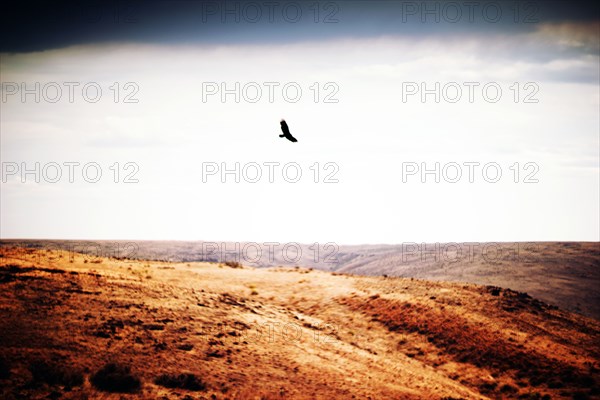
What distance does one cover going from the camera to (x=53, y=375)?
12.1m

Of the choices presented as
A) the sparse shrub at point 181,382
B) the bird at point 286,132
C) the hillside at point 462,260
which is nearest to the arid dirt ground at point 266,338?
the sparse shrub at point 181,382

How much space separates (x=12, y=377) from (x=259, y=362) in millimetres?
7701

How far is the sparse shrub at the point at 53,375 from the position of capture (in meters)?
12.0

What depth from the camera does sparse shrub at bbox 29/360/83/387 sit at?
12029mm

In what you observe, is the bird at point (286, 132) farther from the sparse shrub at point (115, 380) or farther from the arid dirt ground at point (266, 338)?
the sparse shrub at point (115, 380)

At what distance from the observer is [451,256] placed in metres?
100

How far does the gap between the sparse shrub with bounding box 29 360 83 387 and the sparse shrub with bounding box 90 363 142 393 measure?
0.47m

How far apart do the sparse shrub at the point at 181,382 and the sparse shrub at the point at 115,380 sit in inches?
27.3

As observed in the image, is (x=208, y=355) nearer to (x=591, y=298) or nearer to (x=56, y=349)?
(x=56, y=349)

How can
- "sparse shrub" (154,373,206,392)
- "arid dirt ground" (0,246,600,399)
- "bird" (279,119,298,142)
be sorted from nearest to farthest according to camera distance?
"sparse shrub" (154,373,206,392) < "arid dirt ground" (0,246,600,399) < "bird" (279,119,298,142)

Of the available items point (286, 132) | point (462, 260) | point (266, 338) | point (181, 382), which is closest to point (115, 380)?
Answer: point (181, 382)

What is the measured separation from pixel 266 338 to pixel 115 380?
23.7ft

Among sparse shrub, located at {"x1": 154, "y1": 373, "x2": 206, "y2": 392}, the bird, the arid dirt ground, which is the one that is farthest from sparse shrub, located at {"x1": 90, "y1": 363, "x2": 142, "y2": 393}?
the bird

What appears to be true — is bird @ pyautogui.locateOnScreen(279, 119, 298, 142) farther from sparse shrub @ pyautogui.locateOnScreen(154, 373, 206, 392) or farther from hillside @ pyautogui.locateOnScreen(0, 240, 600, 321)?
hillside @ pyautogui.locateOnScreen(0, 240, 600, 321)
